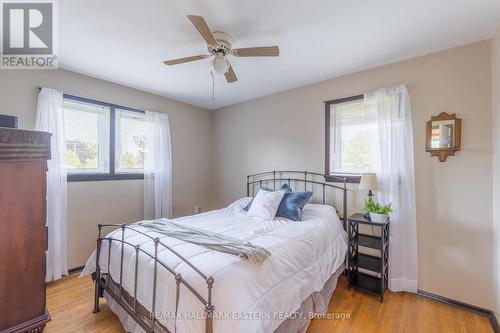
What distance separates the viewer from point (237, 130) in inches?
167

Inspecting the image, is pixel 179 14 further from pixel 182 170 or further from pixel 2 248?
pixel 182 170

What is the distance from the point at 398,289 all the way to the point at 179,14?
135 inches

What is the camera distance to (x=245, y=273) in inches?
55.8

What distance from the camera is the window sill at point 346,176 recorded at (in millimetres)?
2852

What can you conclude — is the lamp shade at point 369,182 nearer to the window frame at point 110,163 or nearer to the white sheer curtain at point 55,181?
the window frame at point 110,163

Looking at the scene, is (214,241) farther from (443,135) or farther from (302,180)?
(443,135)

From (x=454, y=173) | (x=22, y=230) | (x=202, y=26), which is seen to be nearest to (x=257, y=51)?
(x=202, y=26)

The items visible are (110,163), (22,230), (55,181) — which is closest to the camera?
(22,230)

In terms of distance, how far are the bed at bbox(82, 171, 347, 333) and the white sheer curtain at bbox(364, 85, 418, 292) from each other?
614 millimetres

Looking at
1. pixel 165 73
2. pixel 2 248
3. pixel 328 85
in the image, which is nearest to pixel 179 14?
pixel 165 73

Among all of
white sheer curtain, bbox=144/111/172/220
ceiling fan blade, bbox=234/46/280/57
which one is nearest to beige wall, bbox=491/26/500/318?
ceiling fan blade, bbox=234/46/280/57

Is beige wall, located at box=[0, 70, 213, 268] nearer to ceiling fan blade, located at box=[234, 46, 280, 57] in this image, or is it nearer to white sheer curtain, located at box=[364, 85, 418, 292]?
ceiling fan blade, located at box=[234, 46, 280, 57]

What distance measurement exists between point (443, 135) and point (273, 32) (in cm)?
197

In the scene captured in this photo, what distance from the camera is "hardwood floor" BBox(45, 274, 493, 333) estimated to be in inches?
76.3
